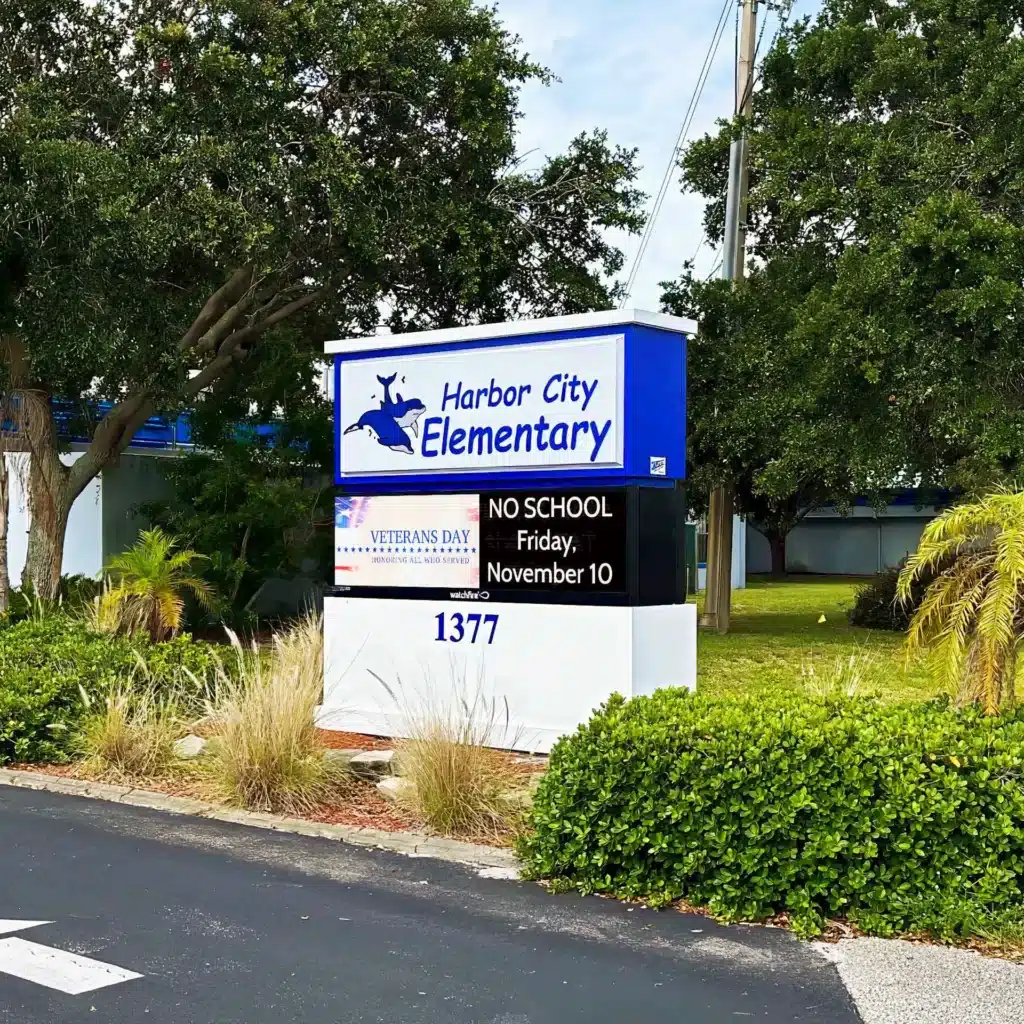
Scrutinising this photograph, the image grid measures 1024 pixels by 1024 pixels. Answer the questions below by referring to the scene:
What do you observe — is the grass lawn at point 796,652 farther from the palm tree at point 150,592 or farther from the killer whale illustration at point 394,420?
the palm tree at point 150,592

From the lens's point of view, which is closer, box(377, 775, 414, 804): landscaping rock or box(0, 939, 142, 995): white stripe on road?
box(0, 939, 142, 995): white stripe on road

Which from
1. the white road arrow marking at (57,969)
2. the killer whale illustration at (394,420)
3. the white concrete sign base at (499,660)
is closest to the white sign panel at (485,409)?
the killer whale illustration at (394,420)

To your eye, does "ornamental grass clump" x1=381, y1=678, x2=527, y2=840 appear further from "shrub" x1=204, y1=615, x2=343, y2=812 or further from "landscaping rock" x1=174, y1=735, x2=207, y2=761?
"landscaping rock" x1=174, y1=735, x2=207, y2=761

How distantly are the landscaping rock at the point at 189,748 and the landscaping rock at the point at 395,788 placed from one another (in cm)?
173

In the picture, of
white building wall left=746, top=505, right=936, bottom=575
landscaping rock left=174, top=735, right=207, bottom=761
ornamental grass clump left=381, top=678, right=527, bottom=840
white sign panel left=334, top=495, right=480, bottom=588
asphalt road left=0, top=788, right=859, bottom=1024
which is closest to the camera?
asphalt road left=0, top=788, right=859, bottom=1024

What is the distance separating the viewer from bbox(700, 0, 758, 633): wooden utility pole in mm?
22266

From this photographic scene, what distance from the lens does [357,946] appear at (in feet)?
19.5

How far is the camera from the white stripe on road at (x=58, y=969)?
5.46 m

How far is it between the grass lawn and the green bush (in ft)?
3.84

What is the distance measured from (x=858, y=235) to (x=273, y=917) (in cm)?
1619

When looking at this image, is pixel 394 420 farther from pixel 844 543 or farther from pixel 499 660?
pixel 844 543

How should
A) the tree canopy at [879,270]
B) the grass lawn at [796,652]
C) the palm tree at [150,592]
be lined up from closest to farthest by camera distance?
the palm tree at [150,592]
the grass lawn at [796,652]
the tree canopy at [879,270]

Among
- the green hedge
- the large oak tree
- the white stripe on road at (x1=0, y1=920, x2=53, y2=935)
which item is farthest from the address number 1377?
the large oak tree

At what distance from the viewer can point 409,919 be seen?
251 inches
